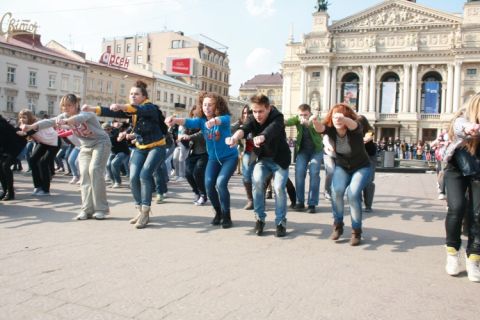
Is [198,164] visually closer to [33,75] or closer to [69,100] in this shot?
[69,100]

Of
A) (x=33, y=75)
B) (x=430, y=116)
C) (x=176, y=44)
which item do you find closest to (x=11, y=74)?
(x=33, y=75)

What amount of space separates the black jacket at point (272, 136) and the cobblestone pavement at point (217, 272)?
3.35ft

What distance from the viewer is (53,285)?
11.3ft

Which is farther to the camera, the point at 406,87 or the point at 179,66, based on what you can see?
the point at 179,66

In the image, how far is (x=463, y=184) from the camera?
4.27 meters

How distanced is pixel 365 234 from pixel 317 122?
176 cm

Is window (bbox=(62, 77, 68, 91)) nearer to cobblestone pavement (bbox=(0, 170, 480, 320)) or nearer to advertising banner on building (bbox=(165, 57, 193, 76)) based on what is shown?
advertising banner on building (bbox=(165, 57, 193, 76))

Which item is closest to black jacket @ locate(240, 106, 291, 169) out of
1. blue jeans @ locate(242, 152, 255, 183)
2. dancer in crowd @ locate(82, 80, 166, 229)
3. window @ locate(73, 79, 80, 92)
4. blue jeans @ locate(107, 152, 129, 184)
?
dancer in crowd @ locate(82, 80, 166, 229)

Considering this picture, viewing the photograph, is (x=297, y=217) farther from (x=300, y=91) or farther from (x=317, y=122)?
(x=300, y=91)

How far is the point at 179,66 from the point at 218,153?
71.9 metres

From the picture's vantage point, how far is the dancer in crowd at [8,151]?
27.0ft

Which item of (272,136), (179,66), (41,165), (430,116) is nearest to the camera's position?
(272,136)

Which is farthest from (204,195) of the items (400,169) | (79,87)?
(79,87)

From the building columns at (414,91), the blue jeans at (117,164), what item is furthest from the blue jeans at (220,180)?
the building columns at (414,91)
